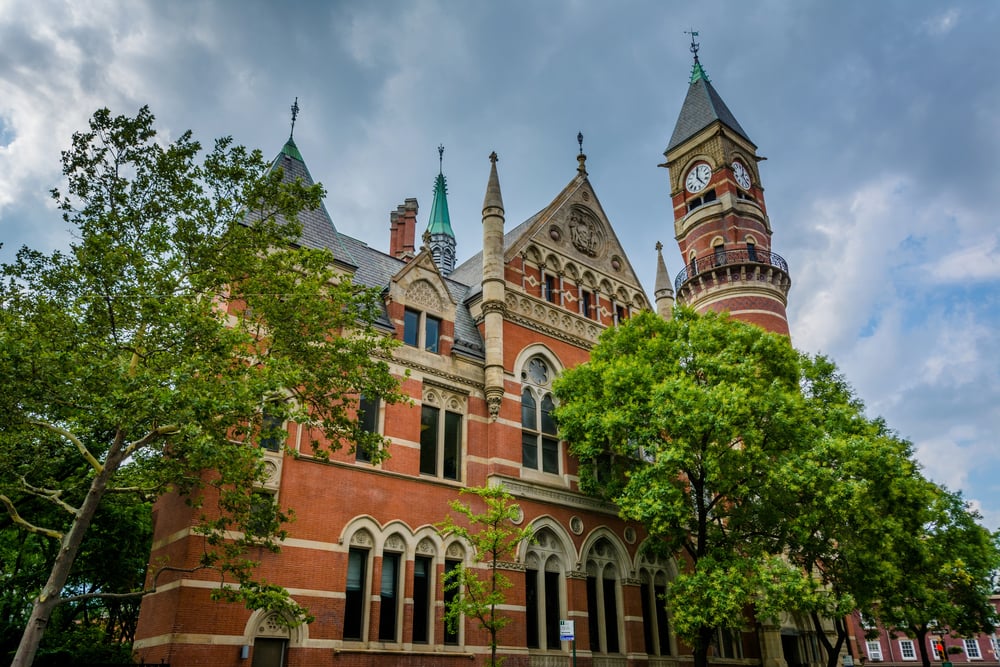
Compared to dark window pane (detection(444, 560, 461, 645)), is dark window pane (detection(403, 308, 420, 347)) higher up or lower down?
higher up

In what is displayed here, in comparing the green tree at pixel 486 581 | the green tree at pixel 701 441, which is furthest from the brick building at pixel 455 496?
the green tree at pixel 701 441

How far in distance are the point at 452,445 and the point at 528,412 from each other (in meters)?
3.44

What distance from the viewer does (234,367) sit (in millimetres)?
13164

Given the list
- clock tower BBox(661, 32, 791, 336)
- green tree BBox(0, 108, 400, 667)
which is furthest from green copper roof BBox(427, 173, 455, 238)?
green tree BBox(0, 108, 400, 667)

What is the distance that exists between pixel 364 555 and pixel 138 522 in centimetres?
996

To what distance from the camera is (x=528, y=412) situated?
80.9 ft

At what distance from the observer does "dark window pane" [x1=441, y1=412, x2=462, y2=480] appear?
2202 centimetres

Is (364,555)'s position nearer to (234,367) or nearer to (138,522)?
(234,367)

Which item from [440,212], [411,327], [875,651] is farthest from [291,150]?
[875,651]

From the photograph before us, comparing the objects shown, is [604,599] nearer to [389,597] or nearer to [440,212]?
[389,597]

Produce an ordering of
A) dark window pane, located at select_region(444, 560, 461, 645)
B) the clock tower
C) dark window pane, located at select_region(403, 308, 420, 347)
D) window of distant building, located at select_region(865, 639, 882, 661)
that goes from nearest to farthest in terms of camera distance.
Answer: dark window pane, located at select_region(444, 560, 461, 645), dark window pane, located at select_region(403, 308, 420, 347), the clock tower, window of distant building, located at select_region(865, 639, 882, 661)

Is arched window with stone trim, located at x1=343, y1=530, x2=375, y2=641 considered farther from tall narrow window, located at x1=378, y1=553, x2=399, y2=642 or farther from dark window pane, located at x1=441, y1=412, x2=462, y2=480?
dark window pane, located at x1=441, y1=412, x2=462, y2=480

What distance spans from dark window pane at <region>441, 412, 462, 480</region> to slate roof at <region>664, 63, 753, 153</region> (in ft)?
104

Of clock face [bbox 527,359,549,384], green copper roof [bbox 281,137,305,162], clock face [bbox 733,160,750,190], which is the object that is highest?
clock face [bbox 733,160,750,190]
